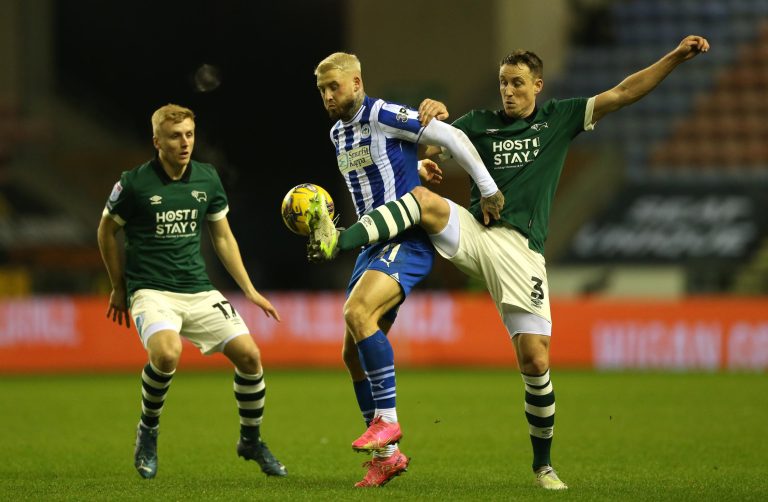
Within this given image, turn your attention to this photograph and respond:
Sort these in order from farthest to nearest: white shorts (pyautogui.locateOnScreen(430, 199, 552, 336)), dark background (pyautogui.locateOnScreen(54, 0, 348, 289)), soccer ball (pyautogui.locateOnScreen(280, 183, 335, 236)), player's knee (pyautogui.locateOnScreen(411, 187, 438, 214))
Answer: dark background (pyautogui.locateOnScreen(54, 0, 348, 289)), white shorts (pyautogui.locateOnScreen(430, 199, 552, 336)), player's knee (pyautogui.locateOnScreen(411, 187, 438, 214)), soccer ball (pyautogui.locateOnScreen(280, 183, 335, 236))

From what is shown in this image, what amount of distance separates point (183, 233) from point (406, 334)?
9.69 meters

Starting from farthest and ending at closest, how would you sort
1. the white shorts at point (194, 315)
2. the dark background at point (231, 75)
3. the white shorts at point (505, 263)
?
the dark background at point (231, 75) < the white shorts at point (194, 315) < the white shorts at point (505, 263)

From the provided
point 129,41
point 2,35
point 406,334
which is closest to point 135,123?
point 129,41

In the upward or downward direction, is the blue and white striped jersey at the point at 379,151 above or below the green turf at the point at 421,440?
above

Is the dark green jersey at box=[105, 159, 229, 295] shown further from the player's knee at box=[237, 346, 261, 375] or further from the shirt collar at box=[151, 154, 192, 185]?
the player's knee at box=[237, 346, 261, 375]

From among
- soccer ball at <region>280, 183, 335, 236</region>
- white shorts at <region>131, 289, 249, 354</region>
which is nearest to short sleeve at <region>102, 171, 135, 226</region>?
white shorts at <region>131, 289, 249, 354</region>

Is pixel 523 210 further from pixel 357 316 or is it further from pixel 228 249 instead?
pixel 228 249

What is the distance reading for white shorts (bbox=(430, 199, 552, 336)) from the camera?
6.03 m

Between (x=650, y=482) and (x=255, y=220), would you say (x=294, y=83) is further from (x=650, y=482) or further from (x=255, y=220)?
(x=650, y=482)

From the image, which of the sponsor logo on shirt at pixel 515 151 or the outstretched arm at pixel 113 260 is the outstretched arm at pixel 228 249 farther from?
the sponsor logo on shirt at pixel 515 151

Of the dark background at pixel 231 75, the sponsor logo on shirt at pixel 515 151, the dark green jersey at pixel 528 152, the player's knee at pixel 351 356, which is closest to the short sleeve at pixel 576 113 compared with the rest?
the dark green jersey at pixel 528 152

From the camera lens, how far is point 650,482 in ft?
20.3

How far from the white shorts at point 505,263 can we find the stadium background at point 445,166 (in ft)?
29.9

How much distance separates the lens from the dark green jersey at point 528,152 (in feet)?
20.3
